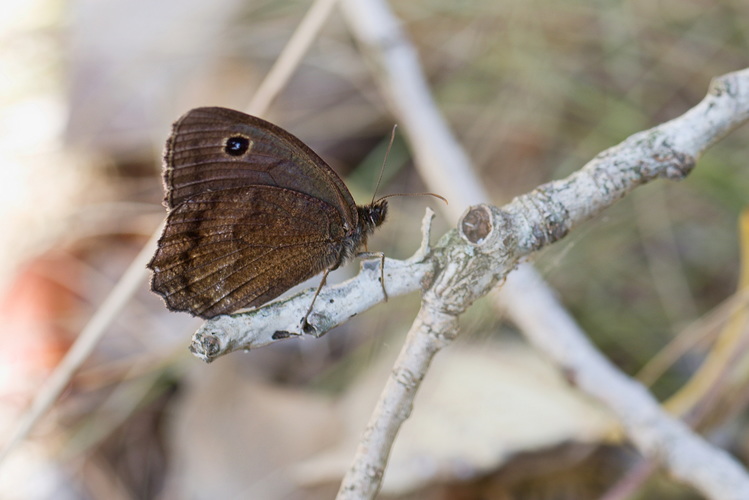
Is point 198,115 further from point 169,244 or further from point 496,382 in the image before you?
point 496,382

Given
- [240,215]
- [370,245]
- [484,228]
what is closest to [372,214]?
[240,215]

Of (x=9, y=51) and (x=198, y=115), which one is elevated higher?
(x=9, y=51)

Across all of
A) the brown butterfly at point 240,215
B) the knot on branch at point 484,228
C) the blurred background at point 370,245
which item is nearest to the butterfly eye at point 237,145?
the brown butterfly at point 240,215

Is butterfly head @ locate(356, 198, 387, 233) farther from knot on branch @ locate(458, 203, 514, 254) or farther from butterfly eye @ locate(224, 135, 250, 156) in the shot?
knot on branch @ locate(458, 203, 514, 254)

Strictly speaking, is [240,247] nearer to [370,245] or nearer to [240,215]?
[240,215]

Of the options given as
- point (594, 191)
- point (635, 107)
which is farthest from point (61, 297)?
point (635, 107)

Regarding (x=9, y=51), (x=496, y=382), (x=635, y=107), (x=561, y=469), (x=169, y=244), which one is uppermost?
(x=9, y=51)

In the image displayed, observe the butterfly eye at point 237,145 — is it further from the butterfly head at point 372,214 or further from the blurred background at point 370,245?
the blurred background at point 370,245
